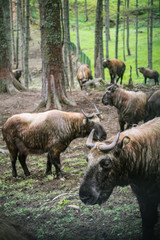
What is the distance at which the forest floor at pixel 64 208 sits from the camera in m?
3.89

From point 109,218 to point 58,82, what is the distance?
6.47m

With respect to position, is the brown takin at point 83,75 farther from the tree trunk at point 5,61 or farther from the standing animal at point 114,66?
the tree trunk at point 5,61

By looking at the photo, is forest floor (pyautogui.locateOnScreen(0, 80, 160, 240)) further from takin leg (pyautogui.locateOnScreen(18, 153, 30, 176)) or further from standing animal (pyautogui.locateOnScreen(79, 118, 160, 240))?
standing animal (pyautogui.locateOnScreen(79, 118, 160, 240))

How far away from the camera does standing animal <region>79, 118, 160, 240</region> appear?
3195 mm

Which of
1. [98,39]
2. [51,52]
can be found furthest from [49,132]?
[98,39]

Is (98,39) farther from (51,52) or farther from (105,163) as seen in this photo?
(105,163)

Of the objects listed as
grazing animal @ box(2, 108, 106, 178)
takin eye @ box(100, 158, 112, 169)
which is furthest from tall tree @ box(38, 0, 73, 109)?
takin eye @ box(100, 158, 112, 169)

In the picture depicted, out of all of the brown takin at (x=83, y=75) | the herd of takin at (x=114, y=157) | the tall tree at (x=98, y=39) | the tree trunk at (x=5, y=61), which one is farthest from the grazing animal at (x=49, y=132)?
the tall tree at (x=98, y=39)

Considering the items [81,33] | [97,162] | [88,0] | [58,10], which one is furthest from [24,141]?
[88,0]

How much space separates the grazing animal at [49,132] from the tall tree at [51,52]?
3528 mm

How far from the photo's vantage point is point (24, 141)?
6.01 meters

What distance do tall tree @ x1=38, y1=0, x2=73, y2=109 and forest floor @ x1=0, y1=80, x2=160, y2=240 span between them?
10.6 feet

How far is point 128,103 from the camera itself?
824cm

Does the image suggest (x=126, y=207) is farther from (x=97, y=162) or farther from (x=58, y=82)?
(x=58, y=82)
